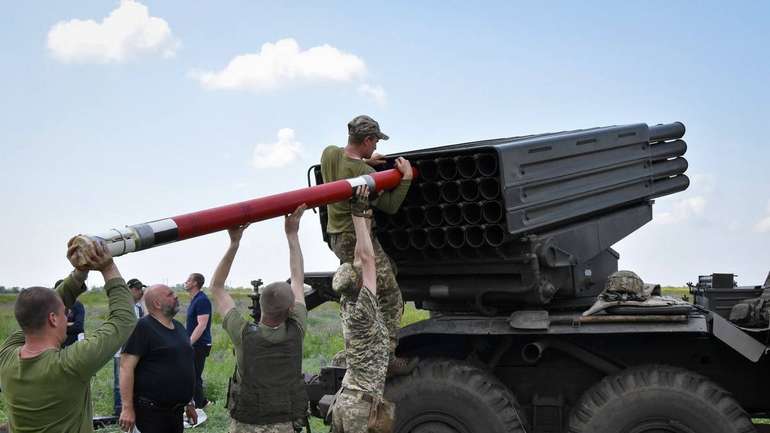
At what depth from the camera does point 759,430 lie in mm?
7523

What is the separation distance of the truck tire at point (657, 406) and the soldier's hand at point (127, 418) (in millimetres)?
3247

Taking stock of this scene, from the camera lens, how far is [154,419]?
6.53 m

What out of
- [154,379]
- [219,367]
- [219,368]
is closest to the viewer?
[154,379]

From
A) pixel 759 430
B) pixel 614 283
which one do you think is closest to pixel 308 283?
pixel 614 283

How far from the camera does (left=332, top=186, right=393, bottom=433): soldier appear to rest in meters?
6.49

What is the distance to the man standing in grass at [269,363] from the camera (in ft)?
17.9

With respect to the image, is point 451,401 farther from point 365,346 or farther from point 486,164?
point 486,164

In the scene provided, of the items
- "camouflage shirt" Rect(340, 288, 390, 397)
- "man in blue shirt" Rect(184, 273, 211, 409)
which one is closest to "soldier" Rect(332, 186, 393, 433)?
"camouflage shirt" Rect(340, 288, 390, 397)

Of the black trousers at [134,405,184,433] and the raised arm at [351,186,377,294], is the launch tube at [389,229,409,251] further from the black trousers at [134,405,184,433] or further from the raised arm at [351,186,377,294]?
the black trousers at [134,405,184,433]

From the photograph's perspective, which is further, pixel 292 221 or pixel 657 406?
pixel 657 406

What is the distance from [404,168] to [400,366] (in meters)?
1.60

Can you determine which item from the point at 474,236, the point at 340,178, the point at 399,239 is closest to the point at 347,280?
the point at 340,178

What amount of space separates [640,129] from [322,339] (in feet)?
41.9

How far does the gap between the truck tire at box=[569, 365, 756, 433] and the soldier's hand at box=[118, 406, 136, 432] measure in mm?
3247
